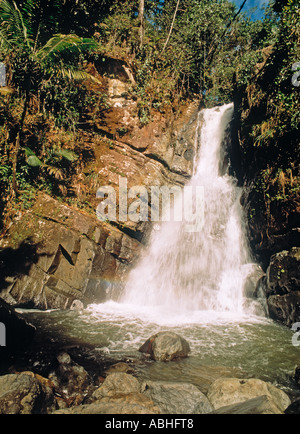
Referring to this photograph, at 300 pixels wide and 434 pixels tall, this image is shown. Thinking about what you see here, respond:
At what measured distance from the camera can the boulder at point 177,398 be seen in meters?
3.50

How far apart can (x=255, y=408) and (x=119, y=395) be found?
1.97 m

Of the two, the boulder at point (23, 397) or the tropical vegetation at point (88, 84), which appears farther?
the tropical vegetation at point (88, 84)

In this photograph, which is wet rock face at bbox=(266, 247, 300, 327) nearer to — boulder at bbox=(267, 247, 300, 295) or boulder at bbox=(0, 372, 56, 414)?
boulder at bbox=(267, 247, 300, 295)

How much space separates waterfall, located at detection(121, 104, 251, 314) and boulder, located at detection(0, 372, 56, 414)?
6.82 meters

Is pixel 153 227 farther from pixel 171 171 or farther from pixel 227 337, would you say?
pixel 227 337

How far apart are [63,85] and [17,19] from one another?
3.68 metres

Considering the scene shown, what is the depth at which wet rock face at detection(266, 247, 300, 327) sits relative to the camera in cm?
770

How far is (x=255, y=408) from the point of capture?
2.89m

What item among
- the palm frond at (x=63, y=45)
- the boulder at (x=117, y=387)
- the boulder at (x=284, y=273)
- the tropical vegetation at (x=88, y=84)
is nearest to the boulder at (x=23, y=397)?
the boulder at (x=117, y=387)

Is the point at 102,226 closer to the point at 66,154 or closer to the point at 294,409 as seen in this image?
the point at 66,154

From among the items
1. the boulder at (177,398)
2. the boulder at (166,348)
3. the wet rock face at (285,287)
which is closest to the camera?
the boulder at (177,398)

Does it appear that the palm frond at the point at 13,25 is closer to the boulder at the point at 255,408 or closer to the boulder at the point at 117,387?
the boulder at the point at 117,387

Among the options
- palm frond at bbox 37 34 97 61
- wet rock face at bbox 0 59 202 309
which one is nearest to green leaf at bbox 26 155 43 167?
wet rock face at bbox 0 59 202 309

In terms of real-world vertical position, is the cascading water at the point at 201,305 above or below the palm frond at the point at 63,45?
below
